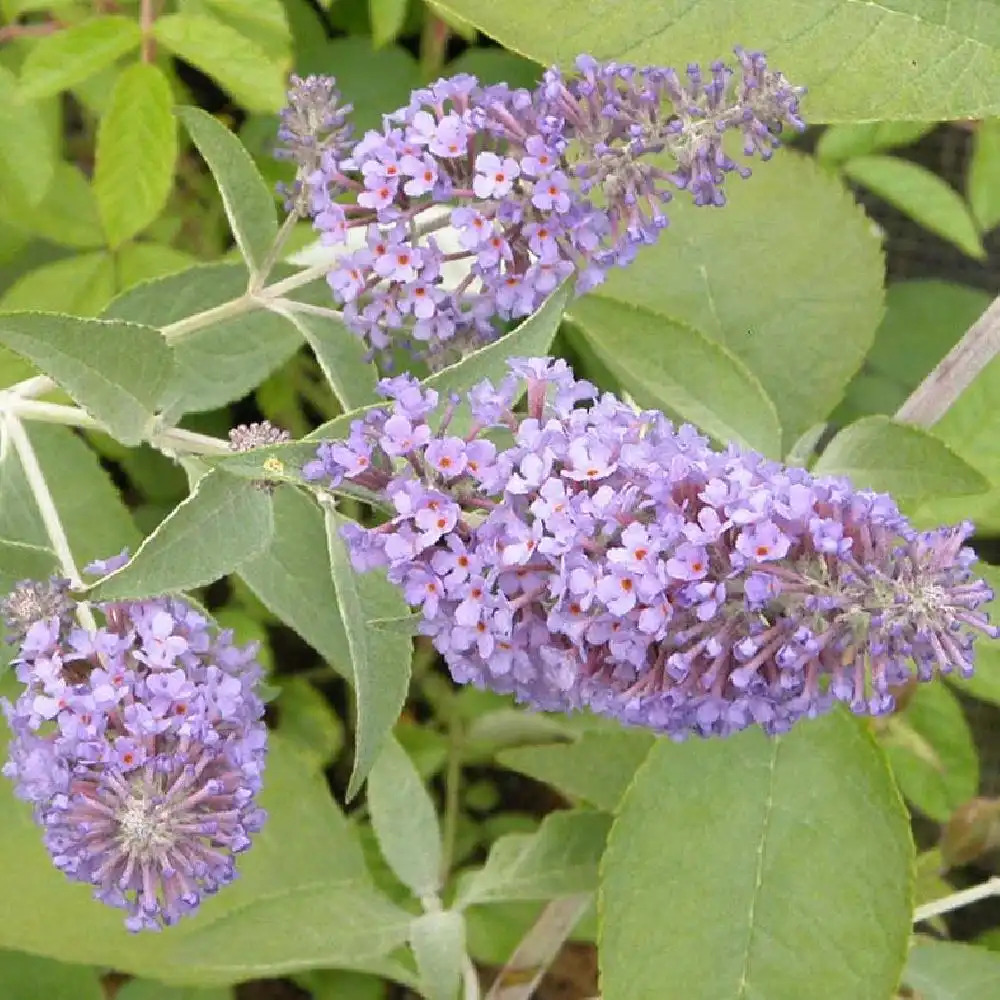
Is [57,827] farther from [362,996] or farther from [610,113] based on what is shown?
[362,996]

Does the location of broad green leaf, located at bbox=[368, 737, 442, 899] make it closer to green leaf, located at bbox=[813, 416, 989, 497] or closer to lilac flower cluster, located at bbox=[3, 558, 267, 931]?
lilac flower cluster, located at bbox=[3, 558, 267, 931]

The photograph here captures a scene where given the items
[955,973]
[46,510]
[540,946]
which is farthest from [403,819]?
[955,973]

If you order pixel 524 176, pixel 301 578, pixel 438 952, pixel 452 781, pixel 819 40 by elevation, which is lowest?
pixel 452 781

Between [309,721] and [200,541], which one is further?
[309,721]

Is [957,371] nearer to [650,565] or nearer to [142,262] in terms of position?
[650,565]

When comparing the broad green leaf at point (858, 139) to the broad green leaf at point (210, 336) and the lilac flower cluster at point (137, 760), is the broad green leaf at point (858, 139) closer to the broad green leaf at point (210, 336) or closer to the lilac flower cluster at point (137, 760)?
the broad green leaf at point (210, 336)

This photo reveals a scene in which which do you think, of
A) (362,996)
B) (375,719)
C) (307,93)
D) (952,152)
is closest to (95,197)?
(307,93)

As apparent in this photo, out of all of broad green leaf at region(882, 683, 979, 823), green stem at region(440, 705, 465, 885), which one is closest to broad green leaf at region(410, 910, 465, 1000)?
green stem at region(440, 705, 465, 885)
